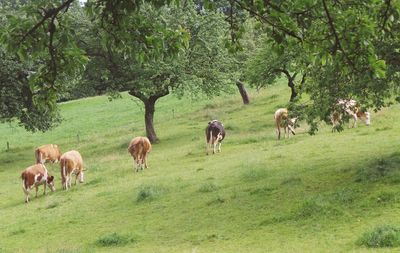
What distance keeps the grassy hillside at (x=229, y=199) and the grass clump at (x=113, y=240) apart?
0.09 feet

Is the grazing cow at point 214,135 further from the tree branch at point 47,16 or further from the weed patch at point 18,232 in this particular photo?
the tree branch at point 47,16

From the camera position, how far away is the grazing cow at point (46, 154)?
29.3 meters

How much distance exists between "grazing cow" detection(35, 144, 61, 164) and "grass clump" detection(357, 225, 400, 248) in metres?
21.1

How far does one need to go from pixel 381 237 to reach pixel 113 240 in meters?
6.58

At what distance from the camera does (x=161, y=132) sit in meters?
38.0

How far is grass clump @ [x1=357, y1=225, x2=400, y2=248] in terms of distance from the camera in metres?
11.1

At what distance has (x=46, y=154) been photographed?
97.1 feet

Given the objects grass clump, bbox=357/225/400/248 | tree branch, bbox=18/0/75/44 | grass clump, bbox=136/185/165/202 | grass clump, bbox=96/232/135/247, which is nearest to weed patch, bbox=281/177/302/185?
grass clump, bbox=136/185/165/202

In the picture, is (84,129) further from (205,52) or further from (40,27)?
→ (40,27)

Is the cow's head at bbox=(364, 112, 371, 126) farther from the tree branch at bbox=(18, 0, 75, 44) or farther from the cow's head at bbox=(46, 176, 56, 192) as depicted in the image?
the tree branch at bbox=(18, 0, 75, 44)

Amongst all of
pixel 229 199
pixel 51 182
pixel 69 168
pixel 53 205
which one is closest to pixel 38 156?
pixel 69 168

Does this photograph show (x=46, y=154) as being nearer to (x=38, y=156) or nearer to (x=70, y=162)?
(x=38, y=156)

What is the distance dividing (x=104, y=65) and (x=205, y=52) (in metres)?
6.02

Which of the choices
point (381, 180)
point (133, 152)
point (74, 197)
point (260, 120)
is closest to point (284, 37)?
point (381, 180)
